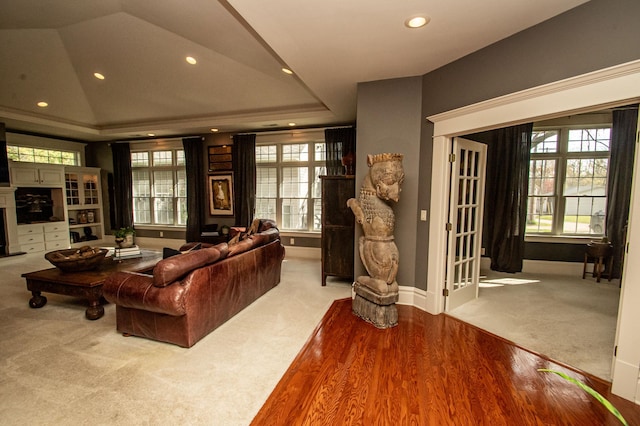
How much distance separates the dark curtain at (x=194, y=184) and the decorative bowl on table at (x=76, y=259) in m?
3.22

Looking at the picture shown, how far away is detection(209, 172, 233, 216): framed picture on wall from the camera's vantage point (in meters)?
6.61

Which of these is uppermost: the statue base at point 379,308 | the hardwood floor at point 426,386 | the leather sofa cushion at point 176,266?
the leather sofa cushion at point 176,266

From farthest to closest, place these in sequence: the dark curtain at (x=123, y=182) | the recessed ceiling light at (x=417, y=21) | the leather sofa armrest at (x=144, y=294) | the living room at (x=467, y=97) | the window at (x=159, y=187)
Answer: the dark curtain at (x=123, y=182), the window at (x=159, y=187), the leather sofa armrest at (x=144, y=294), the recessed ceiling light at (x=417, y=21), the living room at (x=467, y=97)

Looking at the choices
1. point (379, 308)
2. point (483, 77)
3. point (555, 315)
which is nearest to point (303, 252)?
point (379, 308)

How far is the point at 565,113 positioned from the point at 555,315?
7.64 ft

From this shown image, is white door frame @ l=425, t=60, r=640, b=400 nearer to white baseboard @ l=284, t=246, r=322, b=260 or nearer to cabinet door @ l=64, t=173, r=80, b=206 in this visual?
white baseboard @ l=284, t=246, r=322, b=260

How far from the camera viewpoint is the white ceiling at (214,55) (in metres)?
2.20

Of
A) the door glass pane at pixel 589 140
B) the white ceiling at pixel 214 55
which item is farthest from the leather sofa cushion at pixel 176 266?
the door glass pane at pixel 589 140

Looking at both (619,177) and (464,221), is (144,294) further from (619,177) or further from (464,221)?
(619,177)

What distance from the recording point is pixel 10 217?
222 inches

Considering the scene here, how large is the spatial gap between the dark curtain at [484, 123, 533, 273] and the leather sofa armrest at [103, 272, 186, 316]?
16.3 feet

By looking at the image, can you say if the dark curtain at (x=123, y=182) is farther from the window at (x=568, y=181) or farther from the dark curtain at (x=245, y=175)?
the window at (x=568, y=181)

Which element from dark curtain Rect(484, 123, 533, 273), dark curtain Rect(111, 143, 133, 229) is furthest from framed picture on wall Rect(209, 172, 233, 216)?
dark curtain Rect(484, 123, 533, 273)

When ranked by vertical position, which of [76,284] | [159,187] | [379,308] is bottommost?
[379,308]
